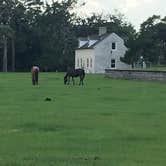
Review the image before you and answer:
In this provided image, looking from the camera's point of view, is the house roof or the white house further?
the house roof

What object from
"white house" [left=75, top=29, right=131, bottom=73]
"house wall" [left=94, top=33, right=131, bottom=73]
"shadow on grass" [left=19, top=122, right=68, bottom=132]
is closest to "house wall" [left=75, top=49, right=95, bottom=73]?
"white house" [left=75, top=29, right=131, bottom=73]

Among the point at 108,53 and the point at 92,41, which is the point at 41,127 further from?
the point at 92,41

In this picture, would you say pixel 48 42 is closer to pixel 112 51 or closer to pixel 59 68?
pixel 59 68

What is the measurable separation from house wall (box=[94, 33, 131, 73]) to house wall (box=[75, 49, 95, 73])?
0.97 meters

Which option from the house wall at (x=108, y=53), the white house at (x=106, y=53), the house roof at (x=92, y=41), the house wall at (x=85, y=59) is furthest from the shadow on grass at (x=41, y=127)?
the house wall at (x=85, y=59)

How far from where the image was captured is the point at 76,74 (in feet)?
179

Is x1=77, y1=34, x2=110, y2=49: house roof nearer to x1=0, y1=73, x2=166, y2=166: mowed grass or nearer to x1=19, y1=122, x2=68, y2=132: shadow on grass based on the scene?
x1=0, y1=73, x2=166, y2=166: mowed grass

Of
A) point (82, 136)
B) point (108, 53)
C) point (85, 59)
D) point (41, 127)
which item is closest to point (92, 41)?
point (85, 59)

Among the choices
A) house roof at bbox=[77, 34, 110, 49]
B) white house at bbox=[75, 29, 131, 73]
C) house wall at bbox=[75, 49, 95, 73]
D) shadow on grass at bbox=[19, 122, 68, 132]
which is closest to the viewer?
shadow on grass at bbox=[19, 122, 68, 132]

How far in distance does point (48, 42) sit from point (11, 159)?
9785 cm

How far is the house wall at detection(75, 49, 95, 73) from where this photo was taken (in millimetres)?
103688

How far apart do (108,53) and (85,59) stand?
15.7 ft

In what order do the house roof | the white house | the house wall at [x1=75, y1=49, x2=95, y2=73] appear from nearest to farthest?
1. the white house
2. the house roof
3. the house wall at [x1=75, y1=49, x2=95, y2=73]

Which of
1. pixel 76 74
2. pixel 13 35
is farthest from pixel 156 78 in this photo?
pixel 13 35
